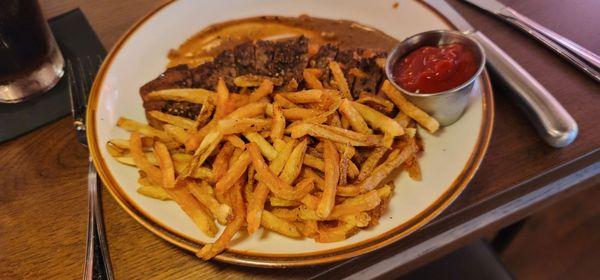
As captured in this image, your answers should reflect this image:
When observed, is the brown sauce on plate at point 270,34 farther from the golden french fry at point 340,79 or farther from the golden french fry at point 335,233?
→ the golden french fry at point 335,233

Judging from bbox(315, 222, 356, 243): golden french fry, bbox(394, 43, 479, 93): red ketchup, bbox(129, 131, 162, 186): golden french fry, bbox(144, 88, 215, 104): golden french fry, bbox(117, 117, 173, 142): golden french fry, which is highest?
bbox(394, 43, 479, 93): red ketchup

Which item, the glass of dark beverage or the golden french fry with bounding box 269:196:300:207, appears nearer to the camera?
the golden french fry with bounding box 269:196:300:207

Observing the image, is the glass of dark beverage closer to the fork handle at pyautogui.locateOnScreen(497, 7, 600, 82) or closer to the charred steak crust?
the charred steak crust

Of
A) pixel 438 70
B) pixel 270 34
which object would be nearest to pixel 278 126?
pixel 438 70

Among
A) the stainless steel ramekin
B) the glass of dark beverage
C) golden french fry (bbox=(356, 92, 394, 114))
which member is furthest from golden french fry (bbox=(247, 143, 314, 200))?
the glass of dark beverage

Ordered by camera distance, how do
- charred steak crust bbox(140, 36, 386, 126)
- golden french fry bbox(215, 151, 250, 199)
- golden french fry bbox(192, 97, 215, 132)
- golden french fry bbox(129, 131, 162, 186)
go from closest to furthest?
golden french fry bbox(215, 151, 250, 199)
golden french fry bbox(129, 131, 162, 186)
golden french fry bbox(192, 97, 215, 132)
charred steak crust bbox(140, 36, 386, 126)

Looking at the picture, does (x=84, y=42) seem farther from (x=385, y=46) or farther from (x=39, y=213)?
(x=385, y=46)
